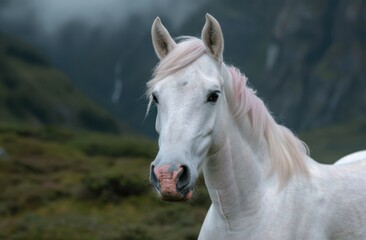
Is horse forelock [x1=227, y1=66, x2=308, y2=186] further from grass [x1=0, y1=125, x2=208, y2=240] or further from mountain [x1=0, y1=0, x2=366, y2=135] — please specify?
mountain [x1=0, y1=0, x2=366, y2=135]

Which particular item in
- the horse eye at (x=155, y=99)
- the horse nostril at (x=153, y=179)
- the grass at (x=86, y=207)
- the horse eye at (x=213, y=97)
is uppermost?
the horse eye at (x=213, y=97)

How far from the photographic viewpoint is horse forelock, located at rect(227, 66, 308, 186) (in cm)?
575

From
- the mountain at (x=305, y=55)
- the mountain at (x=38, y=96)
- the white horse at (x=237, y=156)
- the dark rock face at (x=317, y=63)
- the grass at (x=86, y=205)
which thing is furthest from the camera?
the mountain at (x=305, y=55)

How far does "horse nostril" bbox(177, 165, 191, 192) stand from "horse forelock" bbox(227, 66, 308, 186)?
1035 mm

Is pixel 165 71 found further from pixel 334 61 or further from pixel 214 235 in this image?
pixel 334 61

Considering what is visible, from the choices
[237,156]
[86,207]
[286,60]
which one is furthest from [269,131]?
[286,60]

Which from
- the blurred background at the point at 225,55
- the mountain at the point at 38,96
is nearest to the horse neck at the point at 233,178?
the blurred background at the point at 225,55

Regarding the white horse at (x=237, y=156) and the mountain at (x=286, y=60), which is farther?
the mountain at (x=286, y=60)

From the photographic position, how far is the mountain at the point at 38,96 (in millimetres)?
118875

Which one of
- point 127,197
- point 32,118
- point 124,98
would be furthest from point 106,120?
point 127,197

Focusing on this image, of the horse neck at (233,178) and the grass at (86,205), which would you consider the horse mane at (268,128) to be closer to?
the horse neck at (233,178)

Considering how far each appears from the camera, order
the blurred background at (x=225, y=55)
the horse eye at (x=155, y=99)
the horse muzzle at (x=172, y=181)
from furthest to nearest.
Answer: the blurred background at (x=225, y=55)
the horse eye at (x=155, y=99)
the horse muzzle at (x=172, y=181)

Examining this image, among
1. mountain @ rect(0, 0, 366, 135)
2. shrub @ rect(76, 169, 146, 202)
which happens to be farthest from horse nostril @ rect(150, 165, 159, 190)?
mountain @ rect(0, 0, 366, 135)

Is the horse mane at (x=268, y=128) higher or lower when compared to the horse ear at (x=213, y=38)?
lower
